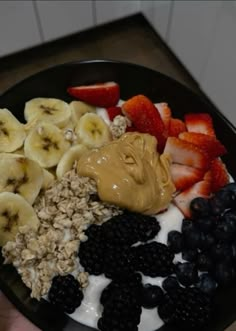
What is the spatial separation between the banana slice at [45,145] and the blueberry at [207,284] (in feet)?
1.59

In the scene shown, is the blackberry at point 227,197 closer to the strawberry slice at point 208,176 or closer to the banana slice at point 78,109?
the strawberry slice at point 208,176

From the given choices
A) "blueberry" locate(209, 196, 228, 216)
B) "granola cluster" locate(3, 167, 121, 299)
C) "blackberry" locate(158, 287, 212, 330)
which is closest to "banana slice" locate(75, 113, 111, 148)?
"granola cluster" locate(3, 167, 121, 299)

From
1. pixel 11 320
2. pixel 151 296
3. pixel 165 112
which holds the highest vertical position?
pixel 165 112

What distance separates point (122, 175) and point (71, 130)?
232 mm

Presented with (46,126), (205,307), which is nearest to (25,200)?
(46,126)

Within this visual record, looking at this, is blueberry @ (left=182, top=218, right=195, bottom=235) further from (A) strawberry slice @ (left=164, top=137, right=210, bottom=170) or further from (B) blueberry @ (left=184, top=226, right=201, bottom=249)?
(A) strawberry slice @ (left=164, top=137, right=210, bottom=170)

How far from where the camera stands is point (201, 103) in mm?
1223

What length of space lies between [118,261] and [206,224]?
0.82ft

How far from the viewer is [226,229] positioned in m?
1.02

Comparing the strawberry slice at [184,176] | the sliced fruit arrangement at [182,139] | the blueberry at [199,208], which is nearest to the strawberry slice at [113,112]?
the sliced fruit arrangement at [182,139]

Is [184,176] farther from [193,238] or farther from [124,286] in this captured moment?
[124,286]

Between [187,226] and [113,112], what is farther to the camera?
[113,112]

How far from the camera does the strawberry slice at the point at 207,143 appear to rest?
3.79ft

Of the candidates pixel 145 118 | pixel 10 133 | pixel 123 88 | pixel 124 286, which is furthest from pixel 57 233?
pixel 123 88
